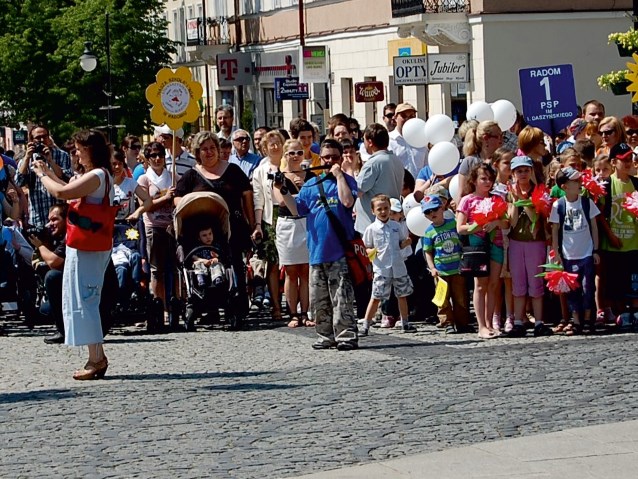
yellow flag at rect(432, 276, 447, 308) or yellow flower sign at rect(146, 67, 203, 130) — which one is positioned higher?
yellow flower sign at rect(146, 67, 203, 130)

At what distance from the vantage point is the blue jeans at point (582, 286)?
587 inches

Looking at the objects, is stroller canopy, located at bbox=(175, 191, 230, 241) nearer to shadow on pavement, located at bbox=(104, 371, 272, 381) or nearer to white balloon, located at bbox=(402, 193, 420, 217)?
white balloon, located at bbox=(402, 193, 420, 217)

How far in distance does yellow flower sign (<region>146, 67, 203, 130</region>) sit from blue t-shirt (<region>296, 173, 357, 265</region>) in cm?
491

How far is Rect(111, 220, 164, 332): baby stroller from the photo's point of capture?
1695 centimetres

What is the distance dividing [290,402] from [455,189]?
4829 millimetres

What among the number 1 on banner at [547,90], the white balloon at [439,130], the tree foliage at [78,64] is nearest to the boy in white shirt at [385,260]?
the white balloon at [439,130]

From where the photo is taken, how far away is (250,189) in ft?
57.3

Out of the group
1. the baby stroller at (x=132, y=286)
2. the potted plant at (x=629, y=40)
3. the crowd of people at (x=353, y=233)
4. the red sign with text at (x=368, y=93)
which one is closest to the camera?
the crowd of people at (x=353, y=233)

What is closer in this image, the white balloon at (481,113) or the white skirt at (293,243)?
the white skirt at (293,243)

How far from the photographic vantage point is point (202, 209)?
1688cm

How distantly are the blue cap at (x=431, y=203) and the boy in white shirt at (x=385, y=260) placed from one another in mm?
377

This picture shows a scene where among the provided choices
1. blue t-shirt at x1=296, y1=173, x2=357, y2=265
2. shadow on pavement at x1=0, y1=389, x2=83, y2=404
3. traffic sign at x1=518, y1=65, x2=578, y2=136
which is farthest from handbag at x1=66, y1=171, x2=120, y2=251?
traffic sign at x1=518, y1=65, x2=578, y2=136

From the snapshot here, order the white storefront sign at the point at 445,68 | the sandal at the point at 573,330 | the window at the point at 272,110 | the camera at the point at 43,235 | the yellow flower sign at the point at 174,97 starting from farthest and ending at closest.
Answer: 1. the window at the point at 272,110
2. the white storefront sign at the point at 445,68
3. the yellow flower sign at the point at 174,97
4. the camera at the point at 43,235
5. the sandal at the point at 573,330

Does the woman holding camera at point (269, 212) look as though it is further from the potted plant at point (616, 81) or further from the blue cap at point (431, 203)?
the potted plant at point (616, 81)
